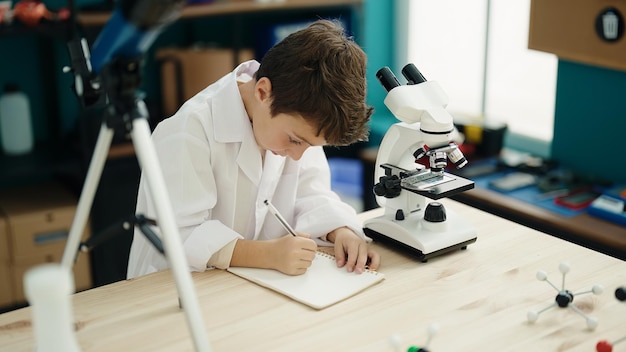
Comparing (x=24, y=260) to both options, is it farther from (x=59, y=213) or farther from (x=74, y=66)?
(x=74, y=66)

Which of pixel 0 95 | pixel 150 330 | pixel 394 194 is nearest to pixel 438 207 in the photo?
pixel 394 194

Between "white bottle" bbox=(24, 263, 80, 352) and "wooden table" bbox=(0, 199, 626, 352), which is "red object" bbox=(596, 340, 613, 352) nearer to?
"wooden table" bbox=(0, 199, 626, 352)

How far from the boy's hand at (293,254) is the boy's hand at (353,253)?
0.08 metres

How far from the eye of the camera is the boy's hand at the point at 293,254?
1.63m

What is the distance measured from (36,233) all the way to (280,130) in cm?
175

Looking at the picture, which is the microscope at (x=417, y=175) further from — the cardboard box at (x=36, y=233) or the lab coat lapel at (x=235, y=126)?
the cardboard box at (x=36, y=233)

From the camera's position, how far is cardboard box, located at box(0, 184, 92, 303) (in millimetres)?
3051

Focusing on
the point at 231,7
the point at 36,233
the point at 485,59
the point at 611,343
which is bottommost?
the point at 36,233

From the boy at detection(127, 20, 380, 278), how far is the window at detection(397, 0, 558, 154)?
1.64m

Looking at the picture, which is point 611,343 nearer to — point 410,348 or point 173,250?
point 410,348

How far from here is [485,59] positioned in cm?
350

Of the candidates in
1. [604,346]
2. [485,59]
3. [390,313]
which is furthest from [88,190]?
[485,59]

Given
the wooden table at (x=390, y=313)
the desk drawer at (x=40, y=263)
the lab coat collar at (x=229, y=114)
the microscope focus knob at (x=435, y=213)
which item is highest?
the lab coat collar at (x=229, y=114)

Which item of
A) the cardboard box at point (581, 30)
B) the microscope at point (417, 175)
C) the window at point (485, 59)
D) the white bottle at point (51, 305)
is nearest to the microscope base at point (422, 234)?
the microscope at point (417, 175)
